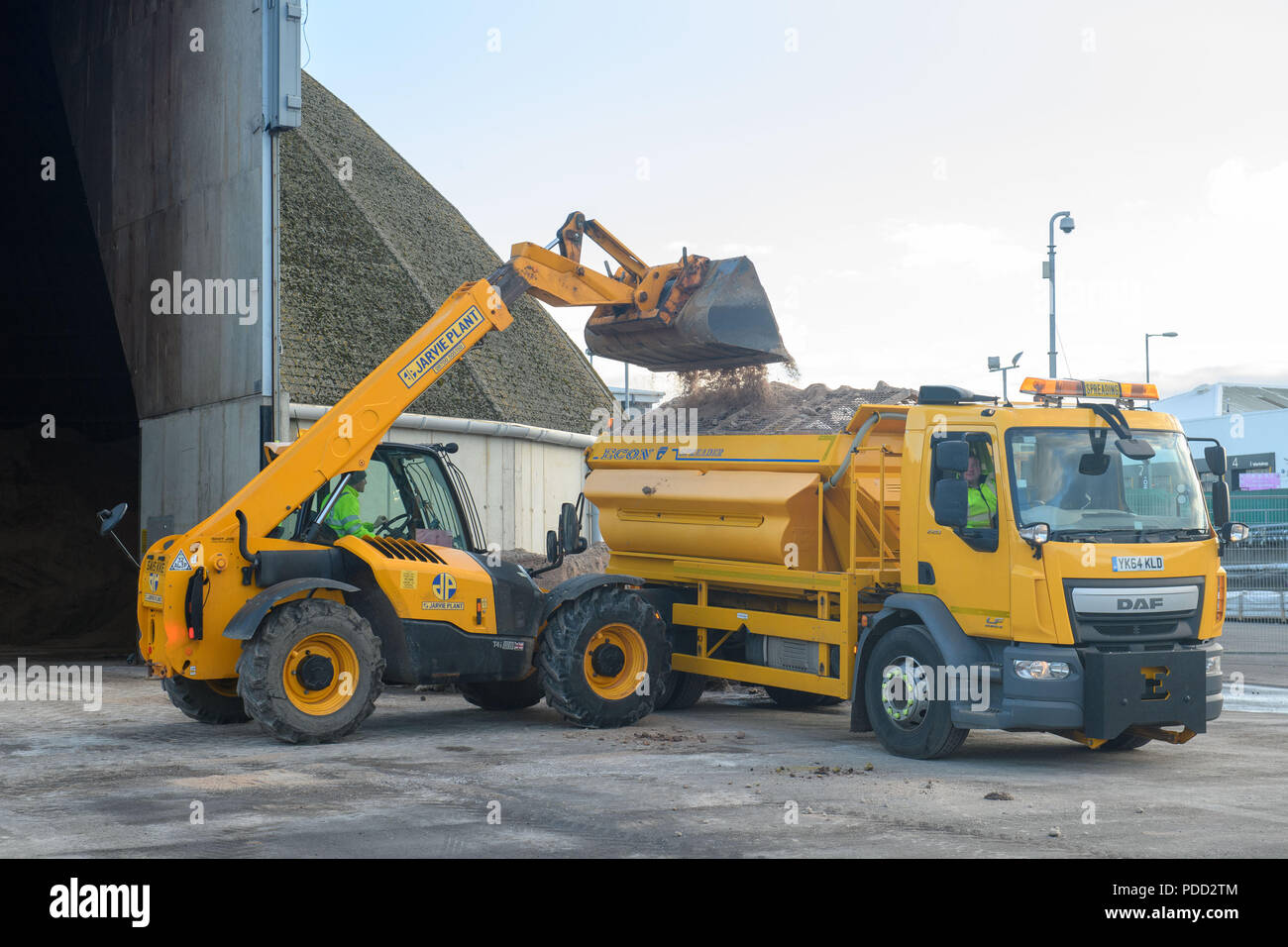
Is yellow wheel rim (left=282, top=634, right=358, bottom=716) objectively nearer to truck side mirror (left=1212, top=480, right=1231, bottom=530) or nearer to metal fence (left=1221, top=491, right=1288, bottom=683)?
truck side mirror (left=1212, top=480, right=1231, bottom=530)

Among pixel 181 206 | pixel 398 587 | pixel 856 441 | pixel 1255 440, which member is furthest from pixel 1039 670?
pixel 1255 440

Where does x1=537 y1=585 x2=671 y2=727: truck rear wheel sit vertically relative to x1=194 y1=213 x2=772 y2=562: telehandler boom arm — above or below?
below

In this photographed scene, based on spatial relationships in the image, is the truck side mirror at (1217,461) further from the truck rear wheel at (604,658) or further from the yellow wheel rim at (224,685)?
the yellow wheel rim at (224,685)

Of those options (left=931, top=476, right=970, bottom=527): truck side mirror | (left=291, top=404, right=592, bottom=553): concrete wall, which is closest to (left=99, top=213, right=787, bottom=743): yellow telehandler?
(left=931, top=476, right=970, bottom=527): truck side mirror

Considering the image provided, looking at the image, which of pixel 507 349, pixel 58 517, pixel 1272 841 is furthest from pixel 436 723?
pixel 507 349

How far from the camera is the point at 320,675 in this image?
10992 mm

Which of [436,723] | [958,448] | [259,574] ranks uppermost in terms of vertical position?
[958,448]

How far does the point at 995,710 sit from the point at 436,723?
518 cm

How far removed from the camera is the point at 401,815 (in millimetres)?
8133

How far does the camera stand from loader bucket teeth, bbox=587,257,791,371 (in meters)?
13.2

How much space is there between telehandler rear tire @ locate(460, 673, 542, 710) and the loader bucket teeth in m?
3.47
